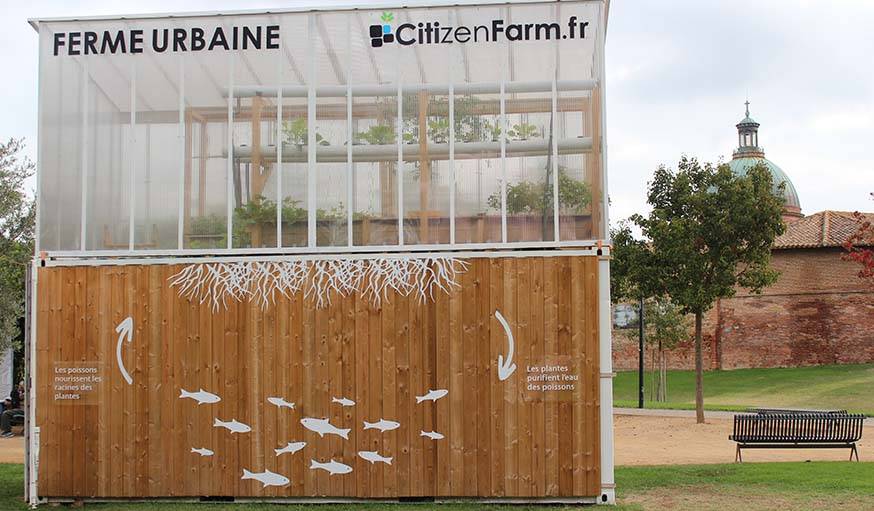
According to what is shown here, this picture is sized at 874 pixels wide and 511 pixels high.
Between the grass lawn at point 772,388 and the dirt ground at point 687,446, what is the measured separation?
561 centimetres

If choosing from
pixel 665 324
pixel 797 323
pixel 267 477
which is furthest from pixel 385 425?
pixel 797 323

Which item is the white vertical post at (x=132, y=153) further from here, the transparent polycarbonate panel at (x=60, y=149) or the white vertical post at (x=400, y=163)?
the white vertical post at (x=400, y=163)

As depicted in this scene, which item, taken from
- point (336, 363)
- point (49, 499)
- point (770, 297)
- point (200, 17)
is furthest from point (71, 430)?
point (770, 297)

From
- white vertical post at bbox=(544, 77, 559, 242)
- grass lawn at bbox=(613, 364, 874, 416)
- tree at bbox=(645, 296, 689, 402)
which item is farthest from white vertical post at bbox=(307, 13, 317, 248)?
tree at bbox=(645, 296, 689, 402)

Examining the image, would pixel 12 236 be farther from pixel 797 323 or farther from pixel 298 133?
pixel 797 323

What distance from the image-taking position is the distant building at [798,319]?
43.9m

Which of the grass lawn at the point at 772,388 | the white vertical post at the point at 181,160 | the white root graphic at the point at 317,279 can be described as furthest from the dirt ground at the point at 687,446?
the white vertical post at the point at 181,160

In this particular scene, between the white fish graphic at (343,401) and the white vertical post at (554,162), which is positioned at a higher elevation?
the white vertical post at (554,162)

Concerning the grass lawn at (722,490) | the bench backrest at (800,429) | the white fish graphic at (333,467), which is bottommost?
the grass lawn at (722,490)

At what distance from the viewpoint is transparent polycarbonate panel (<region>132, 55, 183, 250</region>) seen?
11836mm

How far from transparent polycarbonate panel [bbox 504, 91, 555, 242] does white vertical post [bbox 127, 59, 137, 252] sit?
13.3ft

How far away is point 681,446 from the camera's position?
1903cm

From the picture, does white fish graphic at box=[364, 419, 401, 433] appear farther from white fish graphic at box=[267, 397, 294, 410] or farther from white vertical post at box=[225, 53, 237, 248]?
white vertical post at box=[225, 53, 237, 248]

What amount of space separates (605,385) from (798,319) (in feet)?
118
